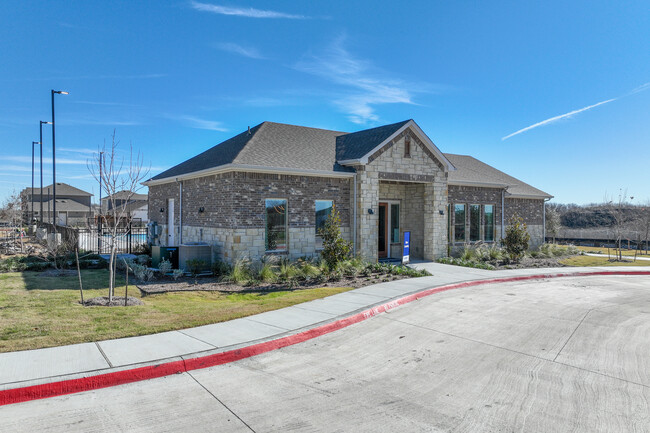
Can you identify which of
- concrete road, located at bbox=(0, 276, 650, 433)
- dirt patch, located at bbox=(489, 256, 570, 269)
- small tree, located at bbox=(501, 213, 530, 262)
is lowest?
concrete road, located at bbox=(0, 276, 650, 433)

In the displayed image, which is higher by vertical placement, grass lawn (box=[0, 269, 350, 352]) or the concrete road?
grass lawn (box=[0, 269, 350, 352])

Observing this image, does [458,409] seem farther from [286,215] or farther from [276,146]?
[276,146]

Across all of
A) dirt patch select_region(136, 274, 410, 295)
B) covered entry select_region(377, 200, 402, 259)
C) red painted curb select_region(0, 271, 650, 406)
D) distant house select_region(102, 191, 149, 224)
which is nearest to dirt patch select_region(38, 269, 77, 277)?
distant house select_region(102, 191, 149, 224)

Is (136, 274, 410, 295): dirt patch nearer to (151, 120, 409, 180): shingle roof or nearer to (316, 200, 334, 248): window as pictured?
(316, 200, 334, 248): window

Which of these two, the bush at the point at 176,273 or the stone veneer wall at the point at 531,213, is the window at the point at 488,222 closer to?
the stone veneer wall at the point at 531,213

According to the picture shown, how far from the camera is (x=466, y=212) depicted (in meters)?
21.7

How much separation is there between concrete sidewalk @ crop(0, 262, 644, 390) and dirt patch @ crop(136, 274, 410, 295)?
215 centimetres

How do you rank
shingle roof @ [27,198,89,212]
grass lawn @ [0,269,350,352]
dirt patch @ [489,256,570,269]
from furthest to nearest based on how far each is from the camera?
shingle roof @ [27,198,89,212] → dirt patch @ [489,256,570,269] → grass lawn @ [0,269,350,352]

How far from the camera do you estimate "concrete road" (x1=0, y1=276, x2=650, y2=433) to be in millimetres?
4469

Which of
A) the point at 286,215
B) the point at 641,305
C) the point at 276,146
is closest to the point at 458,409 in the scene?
the point at 641,305

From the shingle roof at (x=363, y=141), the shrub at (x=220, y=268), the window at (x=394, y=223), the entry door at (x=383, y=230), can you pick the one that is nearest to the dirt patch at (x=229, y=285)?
the shrub at (x=220, y=268)

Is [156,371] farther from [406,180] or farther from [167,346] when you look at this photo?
[406,180]

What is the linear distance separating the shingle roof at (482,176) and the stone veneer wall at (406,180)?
226cm

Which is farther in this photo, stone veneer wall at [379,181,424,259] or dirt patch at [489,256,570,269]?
stone veneer wall at [379,181,424,259]
